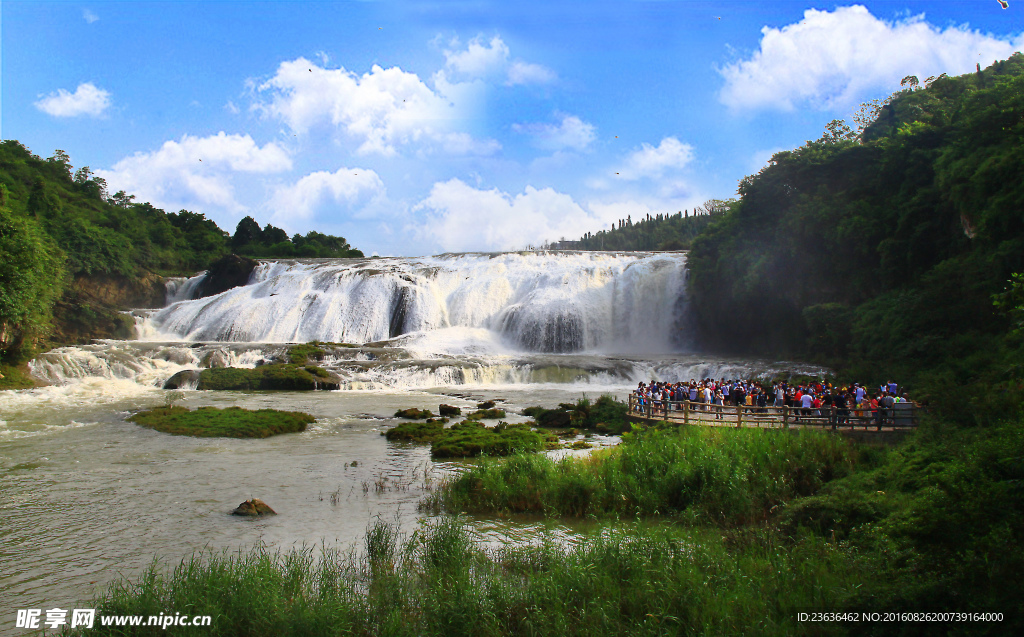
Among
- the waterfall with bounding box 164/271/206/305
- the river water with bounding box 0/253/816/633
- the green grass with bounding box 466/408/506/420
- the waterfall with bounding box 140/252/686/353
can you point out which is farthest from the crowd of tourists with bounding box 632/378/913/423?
the waterfall with bounding box 164/271/206/305

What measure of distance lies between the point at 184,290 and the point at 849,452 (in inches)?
1877

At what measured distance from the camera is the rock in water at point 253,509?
9312 mm

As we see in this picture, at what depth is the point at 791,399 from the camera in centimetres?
1577

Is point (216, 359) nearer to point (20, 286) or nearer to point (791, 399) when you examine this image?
point (20, 286)

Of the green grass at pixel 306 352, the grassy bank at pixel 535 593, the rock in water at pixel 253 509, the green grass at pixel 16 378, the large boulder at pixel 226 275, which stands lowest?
the rock in water at pixel 253 509

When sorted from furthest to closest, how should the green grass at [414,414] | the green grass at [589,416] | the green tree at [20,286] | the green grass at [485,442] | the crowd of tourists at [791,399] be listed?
the green tree at [20,286]
the green grass at [414,414]
the green grass at [589,416]
the green grass at [485,442]
the crowd of tourists at [791,399]

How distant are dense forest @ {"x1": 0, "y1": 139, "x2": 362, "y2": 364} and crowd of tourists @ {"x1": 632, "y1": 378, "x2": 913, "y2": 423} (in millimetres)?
23955

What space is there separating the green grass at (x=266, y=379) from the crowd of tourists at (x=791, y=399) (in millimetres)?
14803

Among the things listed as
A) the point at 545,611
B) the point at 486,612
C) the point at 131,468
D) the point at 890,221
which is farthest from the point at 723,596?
the point at 890,221

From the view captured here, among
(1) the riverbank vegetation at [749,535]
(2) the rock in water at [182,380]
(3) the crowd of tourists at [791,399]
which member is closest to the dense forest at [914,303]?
(1) the riverbank vegetation at [749,535]

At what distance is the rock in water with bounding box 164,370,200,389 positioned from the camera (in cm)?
2609

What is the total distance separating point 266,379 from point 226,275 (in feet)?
78.9

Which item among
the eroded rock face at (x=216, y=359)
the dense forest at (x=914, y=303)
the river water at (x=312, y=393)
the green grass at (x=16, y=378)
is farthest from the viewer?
the eroded rock face at (x=216, y=359)

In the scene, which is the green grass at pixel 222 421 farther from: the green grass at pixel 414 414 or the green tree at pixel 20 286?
the green tree at pixel 20 286
